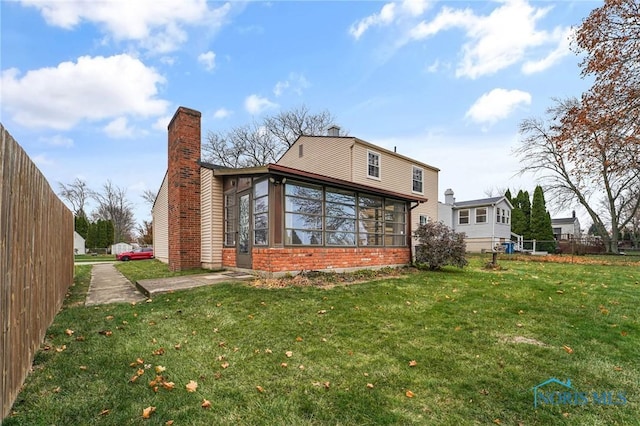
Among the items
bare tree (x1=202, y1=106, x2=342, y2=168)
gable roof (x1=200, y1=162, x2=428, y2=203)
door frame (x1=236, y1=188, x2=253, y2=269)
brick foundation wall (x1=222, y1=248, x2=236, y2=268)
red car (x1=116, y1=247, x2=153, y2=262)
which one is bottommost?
red car (x1=116, y1=247, x2=153, y2=262)

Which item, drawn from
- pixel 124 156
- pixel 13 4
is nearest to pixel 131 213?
pixel 124 156

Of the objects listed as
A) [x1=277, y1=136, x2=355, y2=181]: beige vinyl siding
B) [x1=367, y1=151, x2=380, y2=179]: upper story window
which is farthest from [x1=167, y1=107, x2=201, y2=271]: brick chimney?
[x1=367, y1=151, x2=380, y2=179]: upper story window

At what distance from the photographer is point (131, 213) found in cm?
4947

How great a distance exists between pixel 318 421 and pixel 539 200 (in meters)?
35.0

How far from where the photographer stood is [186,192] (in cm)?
1141

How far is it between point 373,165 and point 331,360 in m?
13.2

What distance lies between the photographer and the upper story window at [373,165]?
1561cm

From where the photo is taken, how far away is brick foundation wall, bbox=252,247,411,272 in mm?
8359

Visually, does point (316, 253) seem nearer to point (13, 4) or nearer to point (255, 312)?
point (255, 312)

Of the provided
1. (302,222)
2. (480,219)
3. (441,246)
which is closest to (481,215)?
(480,219)

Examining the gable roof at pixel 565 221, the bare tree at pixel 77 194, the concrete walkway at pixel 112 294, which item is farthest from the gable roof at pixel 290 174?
the gable roof at pixel 565 221

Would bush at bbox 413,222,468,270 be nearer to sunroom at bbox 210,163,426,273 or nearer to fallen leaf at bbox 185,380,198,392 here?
sunroom at bbox 210,163,426,273

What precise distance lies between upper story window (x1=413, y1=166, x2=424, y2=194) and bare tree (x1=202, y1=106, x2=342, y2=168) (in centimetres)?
1543

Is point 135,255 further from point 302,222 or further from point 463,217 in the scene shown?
point 463,217
